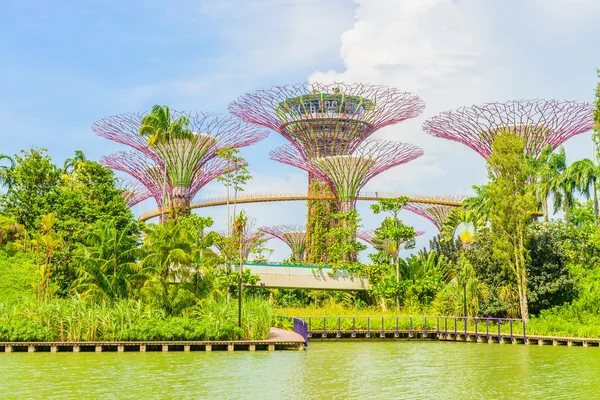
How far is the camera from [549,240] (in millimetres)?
35406

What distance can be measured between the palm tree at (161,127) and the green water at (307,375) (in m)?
21.4

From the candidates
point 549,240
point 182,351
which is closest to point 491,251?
point 549,240

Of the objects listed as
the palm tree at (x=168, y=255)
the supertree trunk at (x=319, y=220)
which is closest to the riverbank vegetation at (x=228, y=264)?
the palm tree at (x=168, y=255)

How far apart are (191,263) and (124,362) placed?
8821mm

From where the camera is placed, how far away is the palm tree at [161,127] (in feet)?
144

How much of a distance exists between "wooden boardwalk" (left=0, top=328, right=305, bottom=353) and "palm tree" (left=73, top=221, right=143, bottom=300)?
15.2ft

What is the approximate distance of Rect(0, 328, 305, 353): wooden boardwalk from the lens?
25047 millimetres

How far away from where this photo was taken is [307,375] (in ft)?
64.2

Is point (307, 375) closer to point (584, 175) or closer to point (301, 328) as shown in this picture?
point (301, 328)

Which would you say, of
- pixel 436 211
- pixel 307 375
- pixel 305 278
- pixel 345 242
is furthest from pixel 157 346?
pixel 436 211

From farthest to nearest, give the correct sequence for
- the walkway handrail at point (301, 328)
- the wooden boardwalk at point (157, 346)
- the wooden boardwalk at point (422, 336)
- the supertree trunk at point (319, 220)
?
the supertree trunk at point (319, 220) → the wooden boardwalk at point (422, 336) → the walkway handrail at point (301, 328) → the wooden boardwalk at point (157, 346)

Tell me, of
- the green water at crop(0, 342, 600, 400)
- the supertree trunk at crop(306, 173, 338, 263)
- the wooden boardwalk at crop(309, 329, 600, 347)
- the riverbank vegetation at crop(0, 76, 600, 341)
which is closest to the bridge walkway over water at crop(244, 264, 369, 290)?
the riverbank vegetation at crop(0, 76, 600, 341)

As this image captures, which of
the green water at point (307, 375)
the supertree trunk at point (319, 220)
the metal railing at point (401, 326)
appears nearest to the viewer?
the green water at point (307, 375)

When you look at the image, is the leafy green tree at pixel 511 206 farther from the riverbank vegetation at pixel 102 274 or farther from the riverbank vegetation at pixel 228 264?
the riverbank vegetation at pixel 102 274
